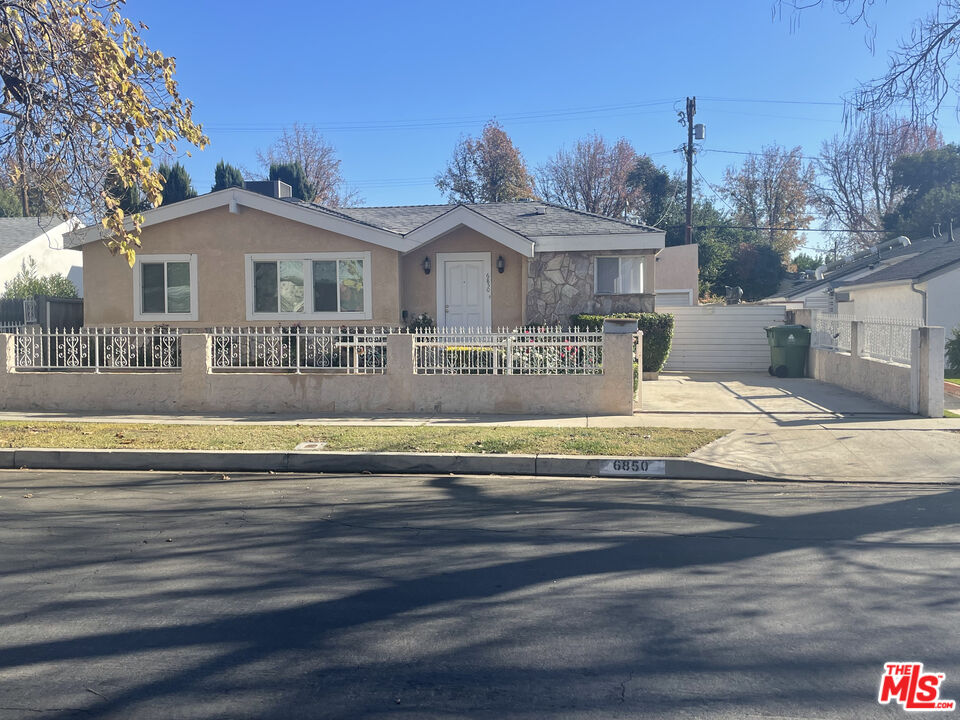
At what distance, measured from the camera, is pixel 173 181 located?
3011 centimetres

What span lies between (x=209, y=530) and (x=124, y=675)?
2.73 m

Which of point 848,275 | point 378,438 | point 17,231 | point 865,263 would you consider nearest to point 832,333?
point 378,438

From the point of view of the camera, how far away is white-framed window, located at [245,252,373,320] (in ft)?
59.2

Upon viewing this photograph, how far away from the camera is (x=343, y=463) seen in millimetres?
9461

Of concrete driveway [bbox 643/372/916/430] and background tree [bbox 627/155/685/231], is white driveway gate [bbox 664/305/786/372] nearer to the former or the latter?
concrete driveway [bbox 643/372/916/430]

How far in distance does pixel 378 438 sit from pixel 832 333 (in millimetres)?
11533

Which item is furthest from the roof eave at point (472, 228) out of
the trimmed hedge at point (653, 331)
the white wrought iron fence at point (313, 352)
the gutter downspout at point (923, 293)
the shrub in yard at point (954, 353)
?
the gutter downspout at point (923, 293)

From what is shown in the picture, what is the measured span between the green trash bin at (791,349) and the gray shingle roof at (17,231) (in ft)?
72.7

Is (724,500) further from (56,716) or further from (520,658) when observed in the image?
(56,716)

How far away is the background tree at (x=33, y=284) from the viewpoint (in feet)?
81.6

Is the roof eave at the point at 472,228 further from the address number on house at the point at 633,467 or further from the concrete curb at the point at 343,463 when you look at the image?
the address number on house at the point at 633,467

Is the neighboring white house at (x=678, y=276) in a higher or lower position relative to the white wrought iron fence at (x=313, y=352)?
higher

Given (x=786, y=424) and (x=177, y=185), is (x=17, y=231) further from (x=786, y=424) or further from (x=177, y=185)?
(x=786, y=424)

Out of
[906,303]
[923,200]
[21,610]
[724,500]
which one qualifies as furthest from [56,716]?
[923,200]
